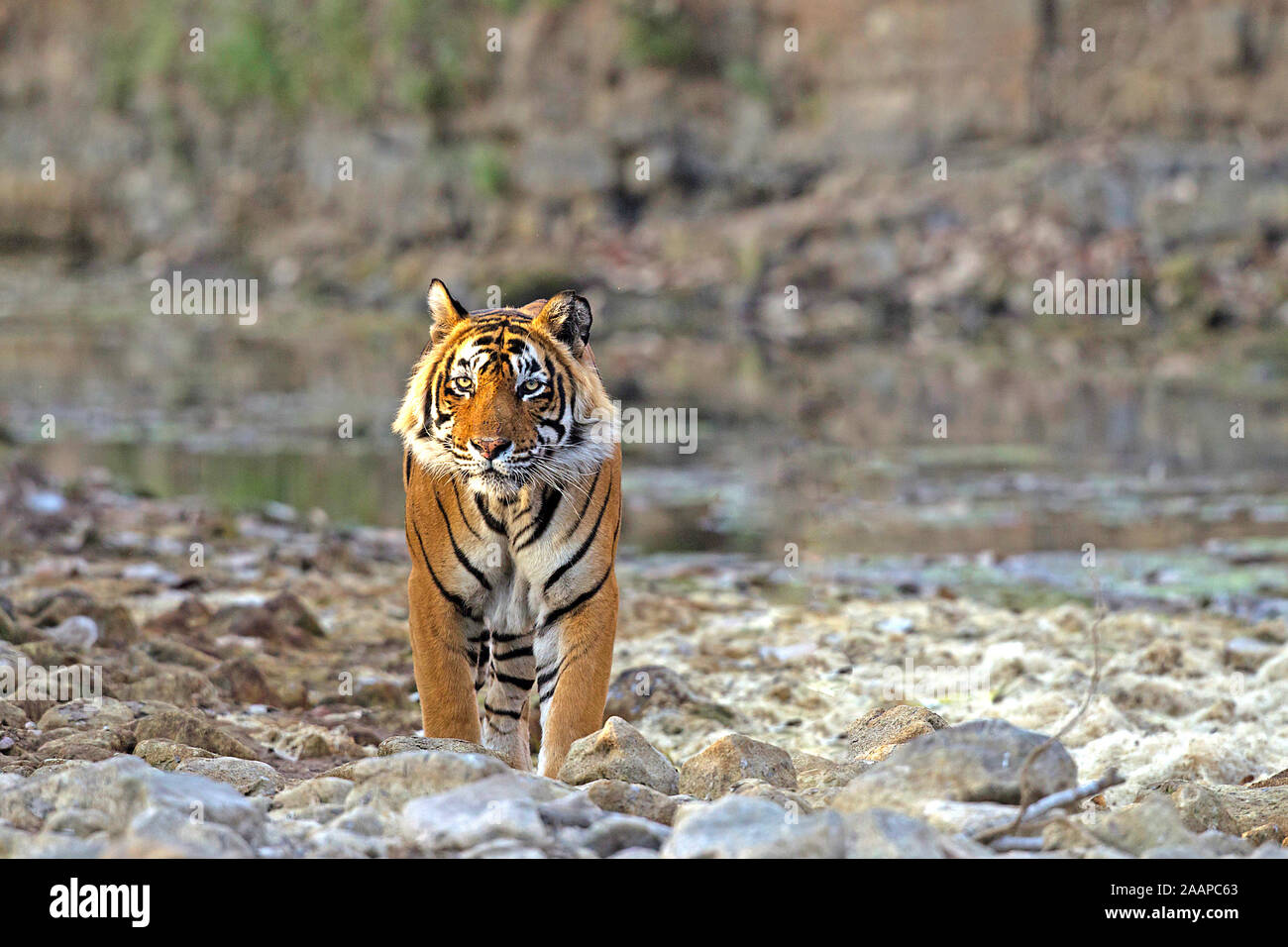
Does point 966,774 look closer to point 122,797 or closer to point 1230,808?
point 1230,808

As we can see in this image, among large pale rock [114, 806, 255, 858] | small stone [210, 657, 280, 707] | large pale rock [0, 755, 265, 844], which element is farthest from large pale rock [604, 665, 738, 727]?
large pale rock [114, 806, 255, 858]

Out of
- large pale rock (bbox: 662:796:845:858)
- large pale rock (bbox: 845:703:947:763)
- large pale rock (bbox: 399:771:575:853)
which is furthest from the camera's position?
large pale rock (bbox: 845:703:947:763)

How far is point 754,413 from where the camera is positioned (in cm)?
1471

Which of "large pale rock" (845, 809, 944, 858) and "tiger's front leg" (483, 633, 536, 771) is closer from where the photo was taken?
"large pale rock" (845, 809, 944, 858)

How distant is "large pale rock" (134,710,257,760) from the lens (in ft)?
15.6

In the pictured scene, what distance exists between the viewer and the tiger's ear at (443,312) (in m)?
4.89

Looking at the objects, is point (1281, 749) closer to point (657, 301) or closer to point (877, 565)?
point (877, 565)

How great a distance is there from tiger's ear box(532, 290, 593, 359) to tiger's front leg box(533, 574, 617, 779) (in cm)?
73

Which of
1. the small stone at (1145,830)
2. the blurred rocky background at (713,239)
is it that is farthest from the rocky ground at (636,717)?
the blurred rocky background at (713,239)

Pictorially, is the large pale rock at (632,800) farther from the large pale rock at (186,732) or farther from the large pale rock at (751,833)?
the large pale rock at (186,732)

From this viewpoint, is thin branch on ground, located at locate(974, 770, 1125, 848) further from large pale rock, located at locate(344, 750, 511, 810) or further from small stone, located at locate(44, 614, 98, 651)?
small stone, located at locate(44, 614, 98, 651)

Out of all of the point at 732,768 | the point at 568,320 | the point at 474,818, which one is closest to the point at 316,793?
the point at 474,818
